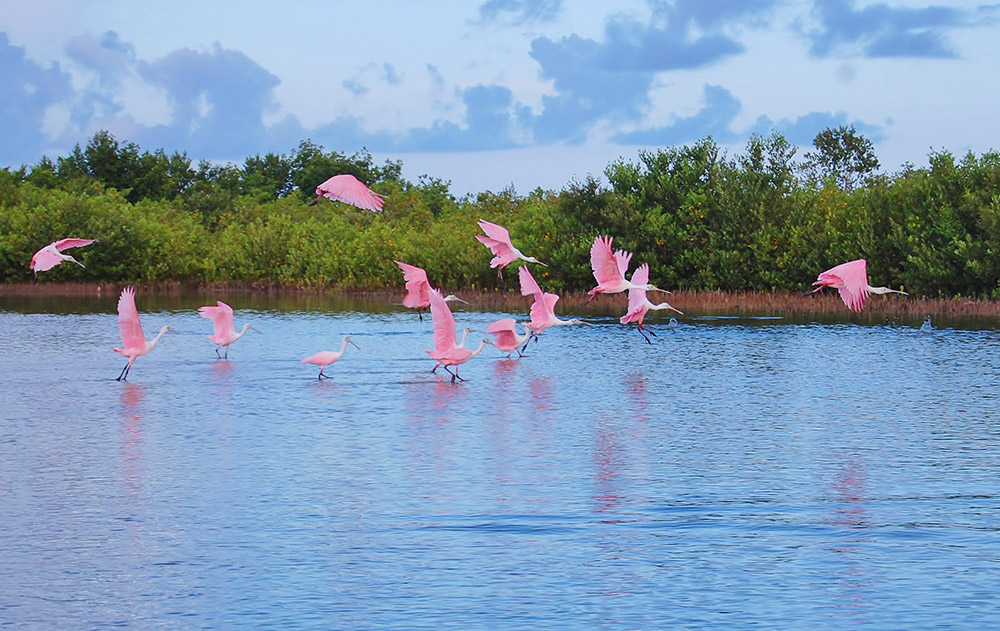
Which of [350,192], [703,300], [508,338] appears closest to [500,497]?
[350,192]

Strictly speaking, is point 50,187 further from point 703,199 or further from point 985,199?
point 985,199

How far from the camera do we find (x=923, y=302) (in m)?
36.4

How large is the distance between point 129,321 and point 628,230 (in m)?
26.2

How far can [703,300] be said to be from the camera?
131 feet

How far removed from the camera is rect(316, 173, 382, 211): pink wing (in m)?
18.1

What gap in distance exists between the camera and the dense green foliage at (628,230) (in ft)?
124

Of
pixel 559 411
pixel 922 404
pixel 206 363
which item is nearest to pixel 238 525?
pixel 559 411

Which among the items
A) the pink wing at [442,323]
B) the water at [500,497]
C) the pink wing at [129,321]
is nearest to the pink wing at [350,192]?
the pink wing at [442,323]

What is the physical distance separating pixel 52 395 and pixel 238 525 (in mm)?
8602

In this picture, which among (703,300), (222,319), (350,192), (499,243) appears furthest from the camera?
(703,300)

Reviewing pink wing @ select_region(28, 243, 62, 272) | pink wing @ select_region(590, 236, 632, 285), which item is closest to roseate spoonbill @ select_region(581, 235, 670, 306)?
pink wing @ select_region(590, 236, 632, 285)

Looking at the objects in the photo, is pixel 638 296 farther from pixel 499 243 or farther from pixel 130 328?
pixel 130 328

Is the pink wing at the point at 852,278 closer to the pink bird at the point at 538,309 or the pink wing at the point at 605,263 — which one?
the pink wing at the point at 605,263

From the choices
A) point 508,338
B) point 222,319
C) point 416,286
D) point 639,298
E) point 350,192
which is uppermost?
point 350,192
